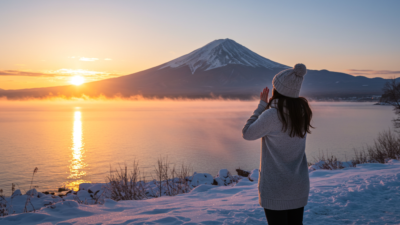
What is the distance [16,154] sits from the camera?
16.6 m

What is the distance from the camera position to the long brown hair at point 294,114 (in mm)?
2217

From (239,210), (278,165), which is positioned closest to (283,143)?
(278,165)

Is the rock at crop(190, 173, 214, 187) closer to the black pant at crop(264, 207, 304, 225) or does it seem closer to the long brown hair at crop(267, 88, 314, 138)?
the black pant at crop(264, 207, 304, 225)

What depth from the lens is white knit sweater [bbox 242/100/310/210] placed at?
2.24m

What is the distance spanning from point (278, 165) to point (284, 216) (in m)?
0.40

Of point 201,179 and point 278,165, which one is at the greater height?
point 278,165

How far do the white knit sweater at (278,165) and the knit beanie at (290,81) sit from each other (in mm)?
152

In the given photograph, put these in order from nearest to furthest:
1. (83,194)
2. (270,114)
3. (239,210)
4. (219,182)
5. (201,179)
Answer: (270,114)
(239,210)
(83,194)
(219,182)
(201,179)

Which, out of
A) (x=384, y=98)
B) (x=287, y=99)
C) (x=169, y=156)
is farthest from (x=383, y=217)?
(x=384, y=98)

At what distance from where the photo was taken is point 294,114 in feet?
7.29

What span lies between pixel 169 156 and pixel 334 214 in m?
12.4

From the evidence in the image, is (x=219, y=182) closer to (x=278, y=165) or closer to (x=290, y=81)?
(x=278, y=165)

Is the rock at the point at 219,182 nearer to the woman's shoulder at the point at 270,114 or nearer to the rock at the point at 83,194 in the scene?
the rock at the point at 83,194

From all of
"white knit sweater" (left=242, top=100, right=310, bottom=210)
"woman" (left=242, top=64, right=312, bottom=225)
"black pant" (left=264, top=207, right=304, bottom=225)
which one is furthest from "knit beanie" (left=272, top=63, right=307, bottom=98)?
"black pant" (left=264, top=207, right=304, bottom=225)
